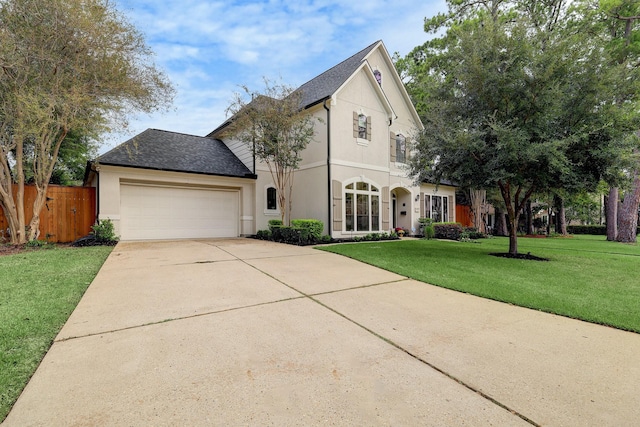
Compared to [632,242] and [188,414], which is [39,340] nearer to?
[188,414]

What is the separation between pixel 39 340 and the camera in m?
2.81

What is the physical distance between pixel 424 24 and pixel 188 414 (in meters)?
21.5

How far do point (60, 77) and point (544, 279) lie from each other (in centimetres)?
1307

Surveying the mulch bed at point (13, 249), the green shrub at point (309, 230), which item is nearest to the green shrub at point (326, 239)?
the green shrub at point (309, 230)

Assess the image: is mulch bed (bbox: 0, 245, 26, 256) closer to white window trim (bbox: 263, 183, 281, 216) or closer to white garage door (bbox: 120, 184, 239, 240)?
white garage door (bbox: 120, 184, 239, 240)

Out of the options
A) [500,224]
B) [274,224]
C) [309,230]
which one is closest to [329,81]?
[274,224]

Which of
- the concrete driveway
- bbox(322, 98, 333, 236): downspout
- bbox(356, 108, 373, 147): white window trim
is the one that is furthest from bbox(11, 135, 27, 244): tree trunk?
bbox(356, 108, 373, 147): white window trim

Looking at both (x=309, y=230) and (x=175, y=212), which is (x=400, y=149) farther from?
(x=175, y=212)

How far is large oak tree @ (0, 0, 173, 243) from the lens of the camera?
7637 mm

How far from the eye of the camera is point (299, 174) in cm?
1308

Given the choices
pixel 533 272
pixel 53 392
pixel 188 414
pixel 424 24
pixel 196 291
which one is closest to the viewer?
pixel 188 414

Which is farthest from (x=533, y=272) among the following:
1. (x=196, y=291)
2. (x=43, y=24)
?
(x=43, y=24)

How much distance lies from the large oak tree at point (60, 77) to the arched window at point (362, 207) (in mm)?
7737

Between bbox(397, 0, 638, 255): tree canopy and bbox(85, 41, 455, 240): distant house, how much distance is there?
427 centimetres
